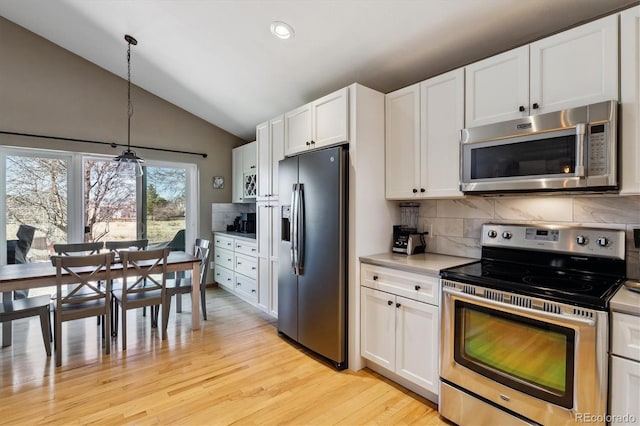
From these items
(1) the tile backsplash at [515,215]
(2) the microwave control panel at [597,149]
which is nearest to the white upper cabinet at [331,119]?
(1) the tile backsplash at [515,215]

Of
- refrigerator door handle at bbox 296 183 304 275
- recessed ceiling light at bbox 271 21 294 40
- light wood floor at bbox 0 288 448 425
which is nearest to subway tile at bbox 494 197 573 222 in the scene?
light wood floor at bbox 0 288 448 425

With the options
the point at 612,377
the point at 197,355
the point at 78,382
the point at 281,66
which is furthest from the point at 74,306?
the point at 612,377

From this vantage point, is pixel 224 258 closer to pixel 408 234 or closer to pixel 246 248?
pixel 246 248

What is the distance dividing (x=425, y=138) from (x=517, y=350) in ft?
4.88

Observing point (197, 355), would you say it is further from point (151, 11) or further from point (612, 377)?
point (151, 11)

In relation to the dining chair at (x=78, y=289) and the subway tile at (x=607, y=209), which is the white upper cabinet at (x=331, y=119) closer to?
the subway tile at (x=607, y=209)

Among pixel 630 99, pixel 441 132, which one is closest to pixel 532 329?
pixel 630 99

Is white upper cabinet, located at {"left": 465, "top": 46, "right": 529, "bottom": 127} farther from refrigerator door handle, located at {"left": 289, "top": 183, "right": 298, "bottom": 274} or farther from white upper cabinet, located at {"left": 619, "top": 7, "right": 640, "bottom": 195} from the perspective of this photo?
refrigerator door handle, located at {"left": 289, "top": 183, "right": 298, "bottom": 274}

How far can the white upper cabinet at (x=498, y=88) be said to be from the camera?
191cm

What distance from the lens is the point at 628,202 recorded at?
182cm

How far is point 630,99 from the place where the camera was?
156 cm

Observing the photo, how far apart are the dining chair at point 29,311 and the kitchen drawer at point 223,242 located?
2.12 metres

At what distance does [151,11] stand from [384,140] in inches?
90.3

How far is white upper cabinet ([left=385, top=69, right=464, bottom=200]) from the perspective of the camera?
7.36 ft
